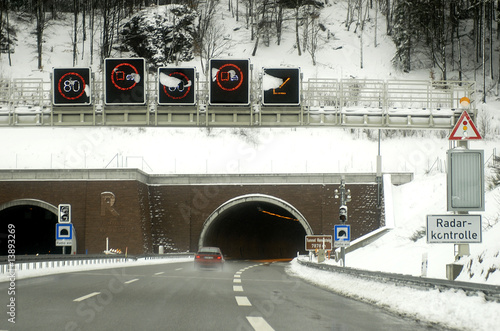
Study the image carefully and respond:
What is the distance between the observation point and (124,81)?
21766 millimetres

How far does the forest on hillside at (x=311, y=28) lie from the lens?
69.5m

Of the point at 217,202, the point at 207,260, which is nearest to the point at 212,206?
the point at 217,202

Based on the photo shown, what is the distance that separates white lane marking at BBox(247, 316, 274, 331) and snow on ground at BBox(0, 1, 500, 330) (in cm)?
2027

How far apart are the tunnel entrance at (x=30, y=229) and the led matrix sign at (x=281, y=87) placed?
33779mm

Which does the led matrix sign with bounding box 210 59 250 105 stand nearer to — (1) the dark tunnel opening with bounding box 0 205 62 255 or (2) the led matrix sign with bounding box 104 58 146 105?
(2) the led matrix sign with bounding box 104 58 146 105

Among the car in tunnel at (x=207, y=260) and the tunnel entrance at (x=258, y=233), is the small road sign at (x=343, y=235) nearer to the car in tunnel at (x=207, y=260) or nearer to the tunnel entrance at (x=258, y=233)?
the car in tunnel at (x=207, y=260)

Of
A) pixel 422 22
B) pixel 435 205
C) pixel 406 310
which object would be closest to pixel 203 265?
pixel 435 205

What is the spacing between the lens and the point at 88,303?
11438 millimetres

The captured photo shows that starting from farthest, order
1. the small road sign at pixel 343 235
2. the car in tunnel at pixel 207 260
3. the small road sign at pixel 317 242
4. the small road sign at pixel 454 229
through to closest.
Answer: the small road sign at pixel 317 242
the car in tunnel at pixel 207 260
the small road sign at pixel 343 235
the small road sign at pixel 454 229

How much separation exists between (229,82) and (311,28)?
192 ft

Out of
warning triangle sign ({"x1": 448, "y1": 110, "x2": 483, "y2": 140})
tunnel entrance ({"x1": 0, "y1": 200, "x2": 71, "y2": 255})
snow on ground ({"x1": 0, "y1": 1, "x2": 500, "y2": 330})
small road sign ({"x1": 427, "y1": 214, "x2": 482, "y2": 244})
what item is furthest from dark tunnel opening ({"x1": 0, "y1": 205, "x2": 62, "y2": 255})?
small road sign ({"x1": 427, "y1": 214, "x2": 482, "y2": 244})

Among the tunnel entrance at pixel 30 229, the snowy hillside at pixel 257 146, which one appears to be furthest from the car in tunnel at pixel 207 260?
the tunnel entrance at pixel 30 229

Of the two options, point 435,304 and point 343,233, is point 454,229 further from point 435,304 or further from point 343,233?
point 343,233

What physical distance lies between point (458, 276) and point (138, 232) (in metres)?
35.9
